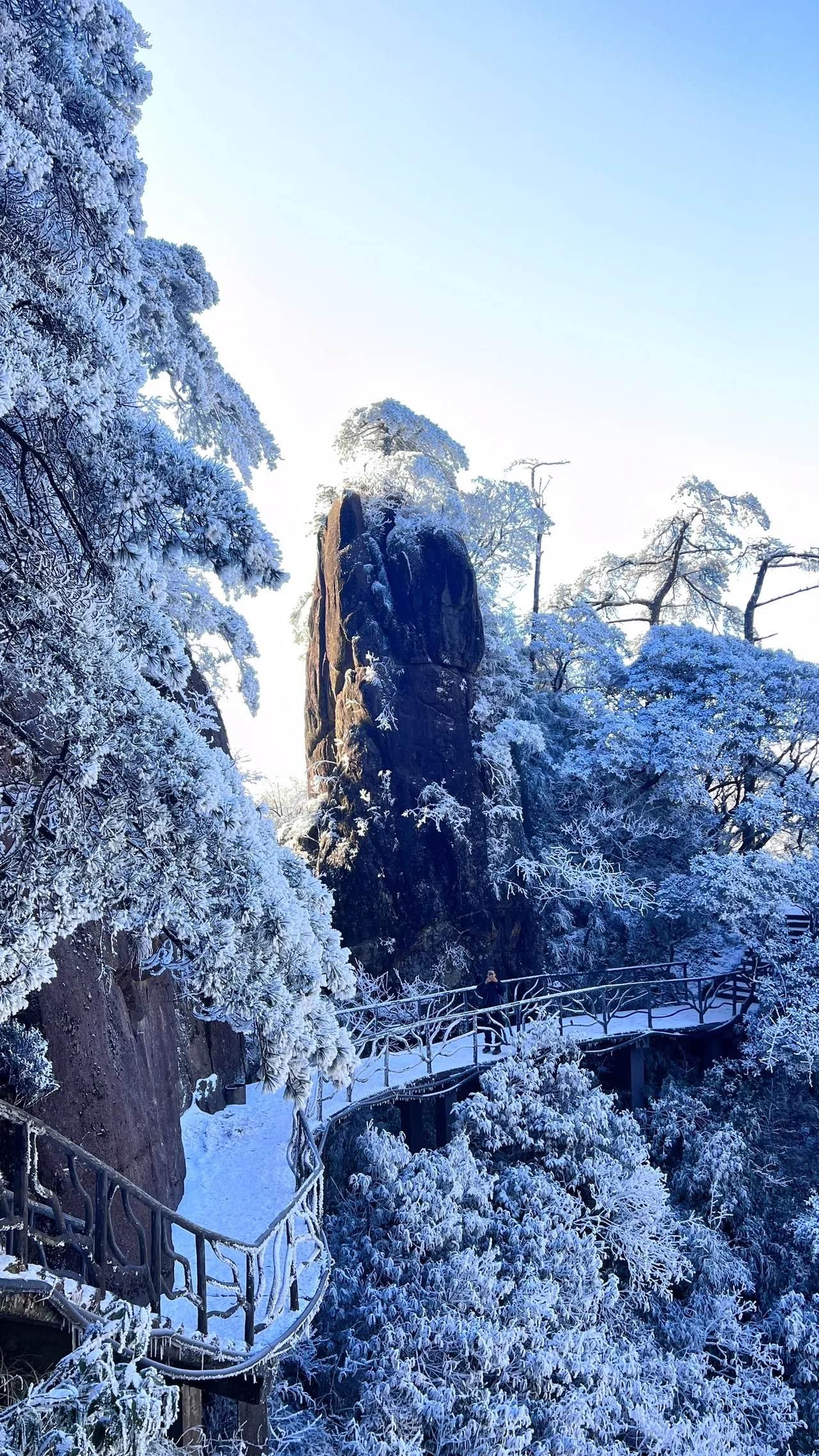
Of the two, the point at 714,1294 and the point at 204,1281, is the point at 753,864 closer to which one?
the point at 714,1294

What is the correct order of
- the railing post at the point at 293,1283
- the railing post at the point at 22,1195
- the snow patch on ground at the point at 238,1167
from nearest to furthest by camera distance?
1. the railing post at the point at 22,1195
2. the railing post at the point at 293,1283
3. the snow patch on ground at the point at 238,1167

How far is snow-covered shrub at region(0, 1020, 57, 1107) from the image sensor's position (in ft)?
18.3

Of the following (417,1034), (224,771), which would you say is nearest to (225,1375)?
(224,771)

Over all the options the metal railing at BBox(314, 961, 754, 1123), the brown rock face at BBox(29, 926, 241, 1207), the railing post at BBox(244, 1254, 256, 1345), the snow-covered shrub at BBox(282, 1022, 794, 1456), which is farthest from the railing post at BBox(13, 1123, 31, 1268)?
the metal railing at BBox(314, 961, 754, 1123)

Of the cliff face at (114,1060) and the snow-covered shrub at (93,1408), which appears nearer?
the snow-covered shrub at (93,1408)

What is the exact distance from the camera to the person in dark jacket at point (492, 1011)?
41.8 ft

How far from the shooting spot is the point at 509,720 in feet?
56.3

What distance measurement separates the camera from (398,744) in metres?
16.1

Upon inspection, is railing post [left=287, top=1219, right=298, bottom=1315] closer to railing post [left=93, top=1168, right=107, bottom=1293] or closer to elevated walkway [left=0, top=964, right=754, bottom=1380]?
elevated walkway [left=0, top=964, right=754, bottom=1380]

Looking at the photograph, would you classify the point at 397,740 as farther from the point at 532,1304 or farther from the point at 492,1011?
the point at 532,1304

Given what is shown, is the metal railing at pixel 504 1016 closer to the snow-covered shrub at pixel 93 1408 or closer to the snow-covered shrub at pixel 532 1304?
the snow-covered shrub at pixel 532 1304

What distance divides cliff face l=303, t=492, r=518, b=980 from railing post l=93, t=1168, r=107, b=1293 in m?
10.1

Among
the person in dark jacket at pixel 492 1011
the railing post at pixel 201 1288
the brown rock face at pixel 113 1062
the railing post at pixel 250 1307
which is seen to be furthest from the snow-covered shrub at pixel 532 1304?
the railing post at pixel 201 1288

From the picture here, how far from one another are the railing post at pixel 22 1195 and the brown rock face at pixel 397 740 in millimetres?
10274
